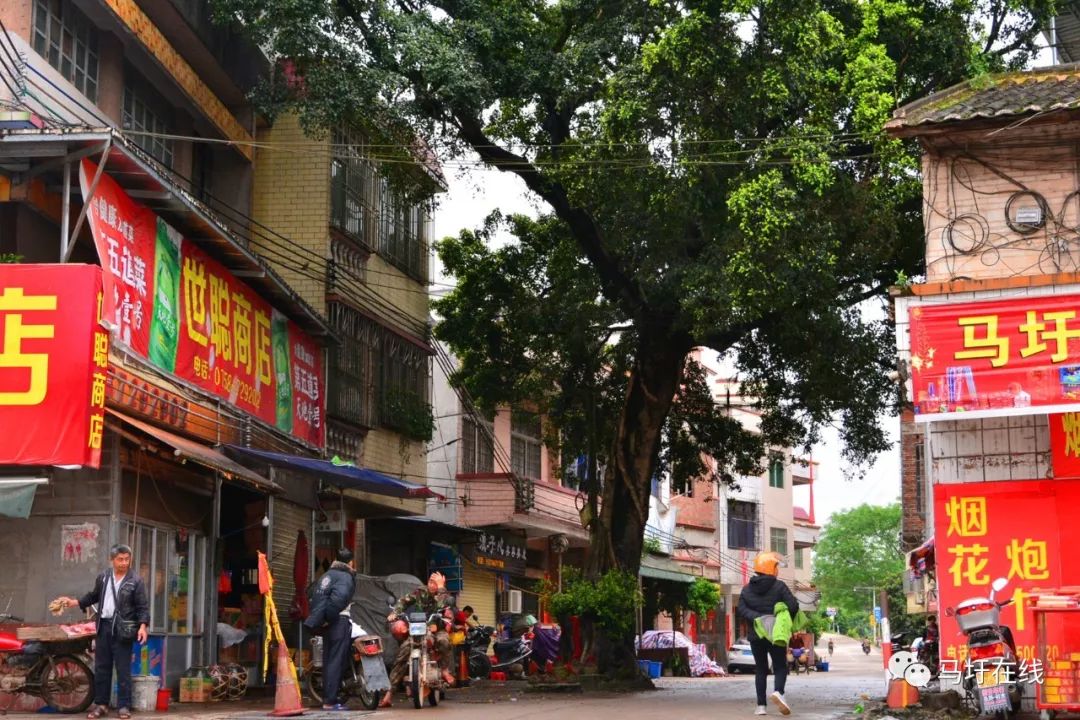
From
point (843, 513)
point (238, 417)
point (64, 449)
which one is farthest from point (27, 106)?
point (843, 513)

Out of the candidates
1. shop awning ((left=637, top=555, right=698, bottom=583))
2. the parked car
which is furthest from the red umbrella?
the parked car

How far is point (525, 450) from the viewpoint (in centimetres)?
3462

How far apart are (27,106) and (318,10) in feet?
16.2

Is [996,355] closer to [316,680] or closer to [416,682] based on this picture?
[416,682]

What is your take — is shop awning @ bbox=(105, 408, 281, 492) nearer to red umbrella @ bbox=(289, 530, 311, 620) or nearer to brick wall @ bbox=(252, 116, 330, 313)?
red umbrella @ bbox=(289, 530, 311, 620)

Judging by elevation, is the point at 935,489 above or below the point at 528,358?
below

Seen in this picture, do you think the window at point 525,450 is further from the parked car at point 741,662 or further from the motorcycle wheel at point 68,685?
the motorcycle wheel at point 68,685

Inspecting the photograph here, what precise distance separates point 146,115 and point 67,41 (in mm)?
3011

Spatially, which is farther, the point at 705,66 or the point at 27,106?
the point at 705,66

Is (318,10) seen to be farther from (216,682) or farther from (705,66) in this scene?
(216,682)

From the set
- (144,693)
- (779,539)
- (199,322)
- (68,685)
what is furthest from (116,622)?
(779,539)

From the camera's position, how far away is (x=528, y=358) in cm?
2481

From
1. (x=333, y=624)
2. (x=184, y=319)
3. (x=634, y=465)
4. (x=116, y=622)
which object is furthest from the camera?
(x=634, y=465)

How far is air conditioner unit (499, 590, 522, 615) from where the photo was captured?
3347 cm
